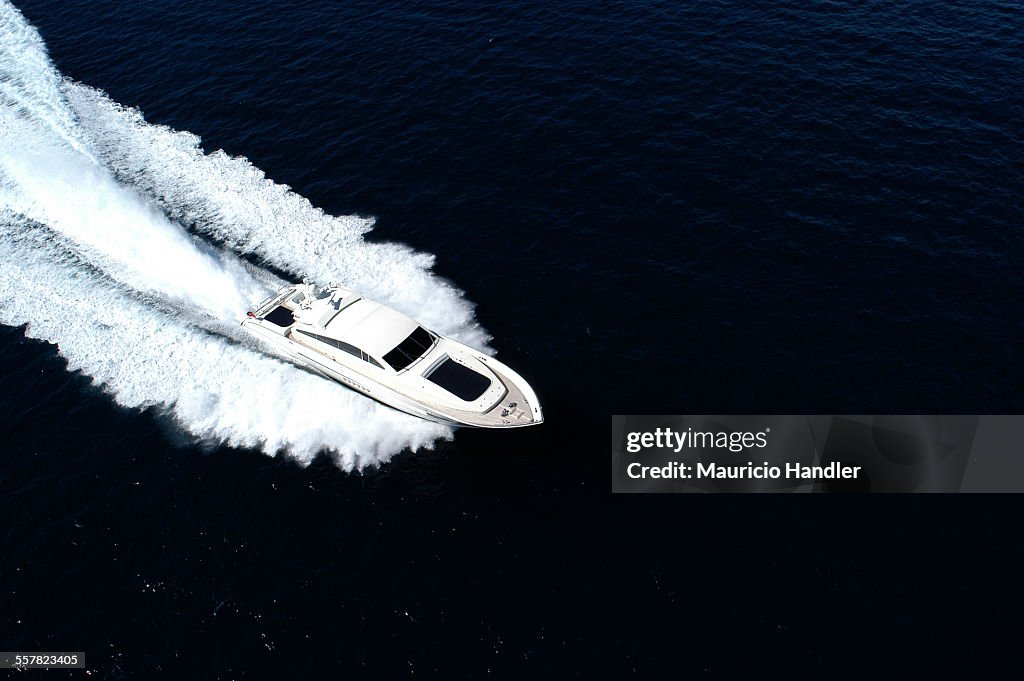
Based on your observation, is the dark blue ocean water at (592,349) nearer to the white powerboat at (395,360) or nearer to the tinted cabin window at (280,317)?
the white powerboat at (395,360)

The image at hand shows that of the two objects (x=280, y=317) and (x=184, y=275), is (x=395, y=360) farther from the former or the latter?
(x=184, y=275)

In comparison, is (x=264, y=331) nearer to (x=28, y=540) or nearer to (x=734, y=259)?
(x=28, y=540)

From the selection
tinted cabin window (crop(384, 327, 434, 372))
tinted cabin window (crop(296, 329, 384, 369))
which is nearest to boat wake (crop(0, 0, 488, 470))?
tinted cabin window (crop(296, 329, 384, 369))

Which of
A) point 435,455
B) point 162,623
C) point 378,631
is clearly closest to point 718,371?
point 435,455

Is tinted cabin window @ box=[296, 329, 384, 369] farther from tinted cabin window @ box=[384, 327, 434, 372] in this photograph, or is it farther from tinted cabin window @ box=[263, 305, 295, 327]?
tinted cabin window @ box=[263, 305, 295, 327]

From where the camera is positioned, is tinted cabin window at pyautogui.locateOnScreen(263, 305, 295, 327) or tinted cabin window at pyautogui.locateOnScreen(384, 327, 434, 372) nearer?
tinted cabin window at pyautogui.locateOnScreen(384, 327, 434, 372)

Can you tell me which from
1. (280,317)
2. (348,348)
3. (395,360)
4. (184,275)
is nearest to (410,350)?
(395,360)
